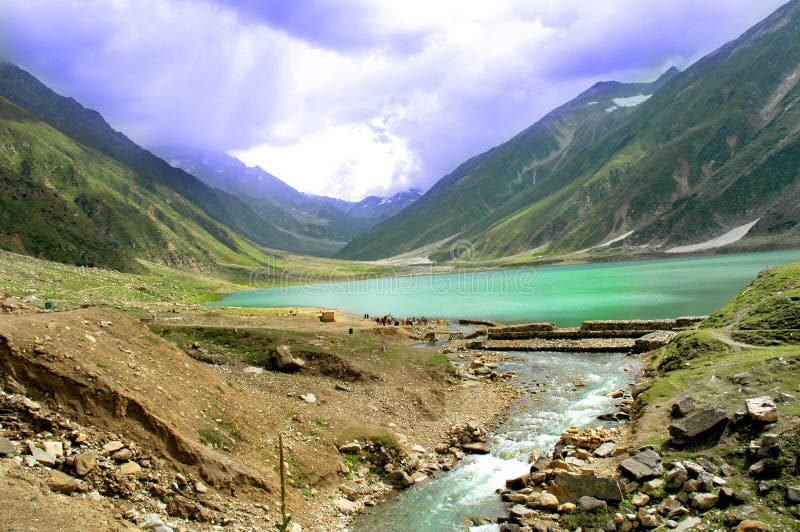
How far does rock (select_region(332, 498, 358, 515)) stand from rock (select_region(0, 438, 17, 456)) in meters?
9.25

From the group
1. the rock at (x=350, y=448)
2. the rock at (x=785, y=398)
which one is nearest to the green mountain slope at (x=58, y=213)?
the rock at (x=350, y=448)

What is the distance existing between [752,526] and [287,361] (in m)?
22.5

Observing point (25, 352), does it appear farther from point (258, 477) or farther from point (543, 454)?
point (543, 454)

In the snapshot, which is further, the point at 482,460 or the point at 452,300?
the point at 452,300

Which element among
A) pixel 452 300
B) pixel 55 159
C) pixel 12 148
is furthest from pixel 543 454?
pixel 55 159

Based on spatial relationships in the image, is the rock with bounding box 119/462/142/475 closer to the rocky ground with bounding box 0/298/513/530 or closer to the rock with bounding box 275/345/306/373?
the rocky ground with bounding box 0/298/513/530

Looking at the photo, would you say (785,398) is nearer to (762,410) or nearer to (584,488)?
(762,410)

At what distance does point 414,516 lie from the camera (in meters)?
15.7

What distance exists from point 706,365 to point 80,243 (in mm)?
130687

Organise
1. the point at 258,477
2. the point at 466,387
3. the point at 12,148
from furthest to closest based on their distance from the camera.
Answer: the point at 12,148, the point at 466,387, the point at 258,477

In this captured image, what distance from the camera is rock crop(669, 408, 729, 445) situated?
16484mm

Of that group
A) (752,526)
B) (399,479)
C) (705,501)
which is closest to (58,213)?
(399,479)

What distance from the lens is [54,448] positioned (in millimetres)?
11219

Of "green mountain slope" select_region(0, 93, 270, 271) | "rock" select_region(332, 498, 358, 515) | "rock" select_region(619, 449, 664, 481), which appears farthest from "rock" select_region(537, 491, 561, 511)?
"green mountain slope" select_region(0, 93, 270, 271)
